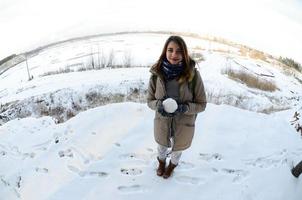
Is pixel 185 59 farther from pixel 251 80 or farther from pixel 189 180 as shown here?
pixel 251 80

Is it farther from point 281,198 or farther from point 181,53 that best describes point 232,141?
point 181,53

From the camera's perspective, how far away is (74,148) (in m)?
4.20

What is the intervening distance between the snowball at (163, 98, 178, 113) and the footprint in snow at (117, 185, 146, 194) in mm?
1075

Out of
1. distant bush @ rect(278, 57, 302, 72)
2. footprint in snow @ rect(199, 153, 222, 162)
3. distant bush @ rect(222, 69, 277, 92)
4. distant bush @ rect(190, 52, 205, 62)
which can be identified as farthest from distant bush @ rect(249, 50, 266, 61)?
footprint in snow @ rect(199, 153, 222, 162)

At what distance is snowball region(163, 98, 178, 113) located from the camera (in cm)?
291

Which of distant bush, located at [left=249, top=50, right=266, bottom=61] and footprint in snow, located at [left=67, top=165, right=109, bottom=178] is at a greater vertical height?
footprint in snow, located at [left=67, top=165, right=109, bottom=178]

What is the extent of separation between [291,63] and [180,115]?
14.3 meters

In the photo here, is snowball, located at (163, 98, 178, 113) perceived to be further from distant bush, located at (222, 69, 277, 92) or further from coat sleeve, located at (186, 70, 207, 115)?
distant bush, located at (222, 69, 277, 92)

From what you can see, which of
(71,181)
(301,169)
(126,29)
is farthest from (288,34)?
A: (71,181)

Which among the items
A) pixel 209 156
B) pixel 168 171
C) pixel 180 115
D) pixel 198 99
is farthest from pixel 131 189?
pixel 198 99

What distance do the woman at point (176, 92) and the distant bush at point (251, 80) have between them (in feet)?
26.3

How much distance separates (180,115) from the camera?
3.18m

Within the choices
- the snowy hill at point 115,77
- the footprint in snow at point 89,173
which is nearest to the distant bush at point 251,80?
the snowy hill at point 115,77

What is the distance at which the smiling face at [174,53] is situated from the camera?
2.89 metres
